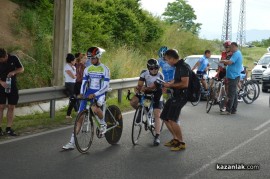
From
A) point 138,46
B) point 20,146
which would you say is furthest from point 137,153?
point 138,46

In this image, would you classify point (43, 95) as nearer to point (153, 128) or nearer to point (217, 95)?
point (153, 128)

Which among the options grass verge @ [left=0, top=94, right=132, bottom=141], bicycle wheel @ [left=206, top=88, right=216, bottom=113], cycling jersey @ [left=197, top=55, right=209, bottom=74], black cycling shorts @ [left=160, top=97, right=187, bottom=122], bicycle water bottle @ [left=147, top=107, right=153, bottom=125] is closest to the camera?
black cycling shorts @ [left=160, top=97, right=187, bottom=122]

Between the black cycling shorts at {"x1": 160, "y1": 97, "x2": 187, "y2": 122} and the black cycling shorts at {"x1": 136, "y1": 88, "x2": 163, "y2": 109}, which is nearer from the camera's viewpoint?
the black cycling shorts at {"x1": 160, "y1": 97, "x2": 187, "y2": 122}

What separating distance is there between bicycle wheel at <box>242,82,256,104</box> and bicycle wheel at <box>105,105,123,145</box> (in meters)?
9.12

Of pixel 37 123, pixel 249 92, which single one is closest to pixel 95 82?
pixel 37 123

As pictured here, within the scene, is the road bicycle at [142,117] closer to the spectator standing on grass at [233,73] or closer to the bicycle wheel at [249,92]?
the spectator standing on grass at [233,73]

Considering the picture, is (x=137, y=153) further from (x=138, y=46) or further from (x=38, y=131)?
(x=138, y=46)

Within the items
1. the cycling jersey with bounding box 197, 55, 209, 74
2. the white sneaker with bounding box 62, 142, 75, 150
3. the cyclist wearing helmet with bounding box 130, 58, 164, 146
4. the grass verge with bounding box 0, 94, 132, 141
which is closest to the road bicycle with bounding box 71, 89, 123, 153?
the white sneaker with bounding box 62, 142, 75, 150

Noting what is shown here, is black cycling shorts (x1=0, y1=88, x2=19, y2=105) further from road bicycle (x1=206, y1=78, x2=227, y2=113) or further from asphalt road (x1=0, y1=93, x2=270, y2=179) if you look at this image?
road bicycle (x1=206, y1=78, x2=227, y2=113)

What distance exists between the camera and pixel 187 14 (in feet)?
259

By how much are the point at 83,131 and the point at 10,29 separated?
11175 mm

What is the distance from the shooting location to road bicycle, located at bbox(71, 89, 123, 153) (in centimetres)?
845

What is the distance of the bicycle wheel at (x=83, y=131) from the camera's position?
8383 mm

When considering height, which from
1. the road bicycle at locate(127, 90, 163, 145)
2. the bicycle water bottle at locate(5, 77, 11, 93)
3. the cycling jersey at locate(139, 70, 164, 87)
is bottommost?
the road bicycle at locate(127, 90, 163, 145)
